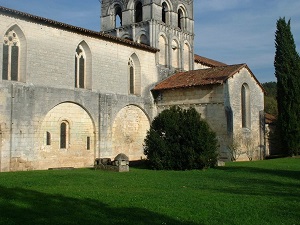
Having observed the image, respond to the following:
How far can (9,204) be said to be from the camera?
383 inches

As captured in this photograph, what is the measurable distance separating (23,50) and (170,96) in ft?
38.8

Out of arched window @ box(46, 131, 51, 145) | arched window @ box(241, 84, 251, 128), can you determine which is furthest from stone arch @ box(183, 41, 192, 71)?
arched window @ box(46, 131, 51, 145)

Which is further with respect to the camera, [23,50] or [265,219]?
[23,50]

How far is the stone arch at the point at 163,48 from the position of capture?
32.2m

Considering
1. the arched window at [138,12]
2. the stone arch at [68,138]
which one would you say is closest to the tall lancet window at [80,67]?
the stone arch at [68,138]

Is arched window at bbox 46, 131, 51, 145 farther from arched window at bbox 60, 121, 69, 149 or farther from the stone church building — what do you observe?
arched window at bbox 60, 121, 69, 149

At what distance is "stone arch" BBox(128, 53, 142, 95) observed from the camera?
28.7 m

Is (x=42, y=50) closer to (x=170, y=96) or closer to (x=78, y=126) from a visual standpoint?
(x=78, y=126)

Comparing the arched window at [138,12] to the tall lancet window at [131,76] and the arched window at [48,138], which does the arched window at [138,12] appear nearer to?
the tall lancet window at [131,76]

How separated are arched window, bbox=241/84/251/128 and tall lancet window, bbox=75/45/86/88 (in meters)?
12.6

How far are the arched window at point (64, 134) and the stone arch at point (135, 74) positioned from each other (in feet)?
22.2

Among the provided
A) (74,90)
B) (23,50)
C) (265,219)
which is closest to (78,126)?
(74,90)

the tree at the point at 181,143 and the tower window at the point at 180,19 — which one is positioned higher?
the tower window at the point at 180,19

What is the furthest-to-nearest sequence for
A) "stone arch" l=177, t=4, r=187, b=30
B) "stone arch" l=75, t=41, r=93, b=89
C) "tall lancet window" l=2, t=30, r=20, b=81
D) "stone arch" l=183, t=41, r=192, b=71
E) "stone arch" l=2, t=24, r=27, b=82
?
"stone arch" l=177, t=4, r=187, b=30, "stone arch" l=183, t=41, r=192, b=71, "stone arch" l=75, t=41, r=93, b=89, "stone arch" l=2, t=24, r=27, b=82, "tall lancet window" l=2, t=30, r=20, b=81
